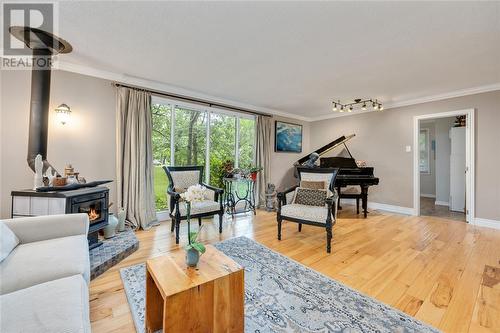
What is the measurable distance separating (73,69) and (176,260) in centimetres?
319

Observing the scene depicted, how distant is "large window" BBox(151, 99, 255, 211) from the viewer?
3955 millimetres

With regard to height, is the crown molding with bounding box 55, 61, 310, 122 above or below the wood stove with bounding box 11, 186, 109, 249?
above

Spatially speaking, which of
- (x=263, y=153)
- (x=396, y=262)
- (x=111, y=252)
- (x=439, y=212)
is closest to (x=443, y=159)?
(x=439, y=212)

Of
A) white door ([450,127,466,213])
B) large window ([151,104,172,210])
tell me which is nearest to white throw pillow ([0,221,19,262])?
large window ([151,104,172,210])

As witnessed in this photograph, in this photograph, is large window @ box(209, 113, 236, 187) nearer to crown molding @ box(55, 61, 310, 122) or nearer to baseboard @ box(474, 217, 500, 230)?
crown molding @ box(55, 61, 310, 122)

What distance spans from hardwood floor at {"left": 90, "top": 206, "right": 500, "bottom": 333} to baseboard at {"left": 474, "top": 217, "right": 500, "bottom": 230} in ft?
0.64

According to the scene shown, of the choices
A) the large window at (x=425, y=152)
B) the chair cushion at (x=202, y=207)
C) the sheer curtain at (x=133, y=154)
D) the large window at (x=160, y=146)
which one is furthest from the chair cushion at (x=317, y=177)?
the large window at (x=425, y=152)

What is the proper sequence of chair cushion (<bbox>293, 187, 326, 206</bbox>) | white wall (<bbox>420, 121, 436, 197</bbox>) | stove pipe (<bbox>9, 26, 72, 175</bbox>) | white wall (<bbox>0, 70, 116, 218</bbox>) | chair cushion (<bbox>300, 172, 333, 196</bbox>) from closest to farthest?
stove pipe (<bbox>9, 26, 72, 175</bbox>)
white wall (<bbox>0, 70, 116, 218</bbox>)
chair cushion (<bbox>293, 187, 326, 206</bbox>)
chair cushion (<bbox>300, 172, 333, 196</bbox>)
white wall (<bbox>420, 121, 436, 197</bbox>)

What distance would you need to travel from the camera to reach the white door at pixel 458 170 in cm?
484

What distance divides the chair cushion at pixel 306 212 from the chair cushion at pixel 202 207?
1.01m

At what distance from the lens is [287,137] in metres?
5.87

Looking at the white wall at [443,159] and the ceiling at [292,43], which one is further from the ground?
the ceiling at [292,43]

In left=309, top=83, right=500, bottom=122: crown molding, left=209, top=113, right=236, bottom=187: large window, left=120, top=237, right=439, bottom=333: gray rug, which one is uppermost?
left=309, top=83, right=500, bottom=122: crown molding

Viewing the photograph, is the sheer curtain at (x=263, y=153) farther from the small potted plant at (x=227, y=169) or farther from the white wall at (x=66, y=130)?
the white wall at (x=66, y=130)
